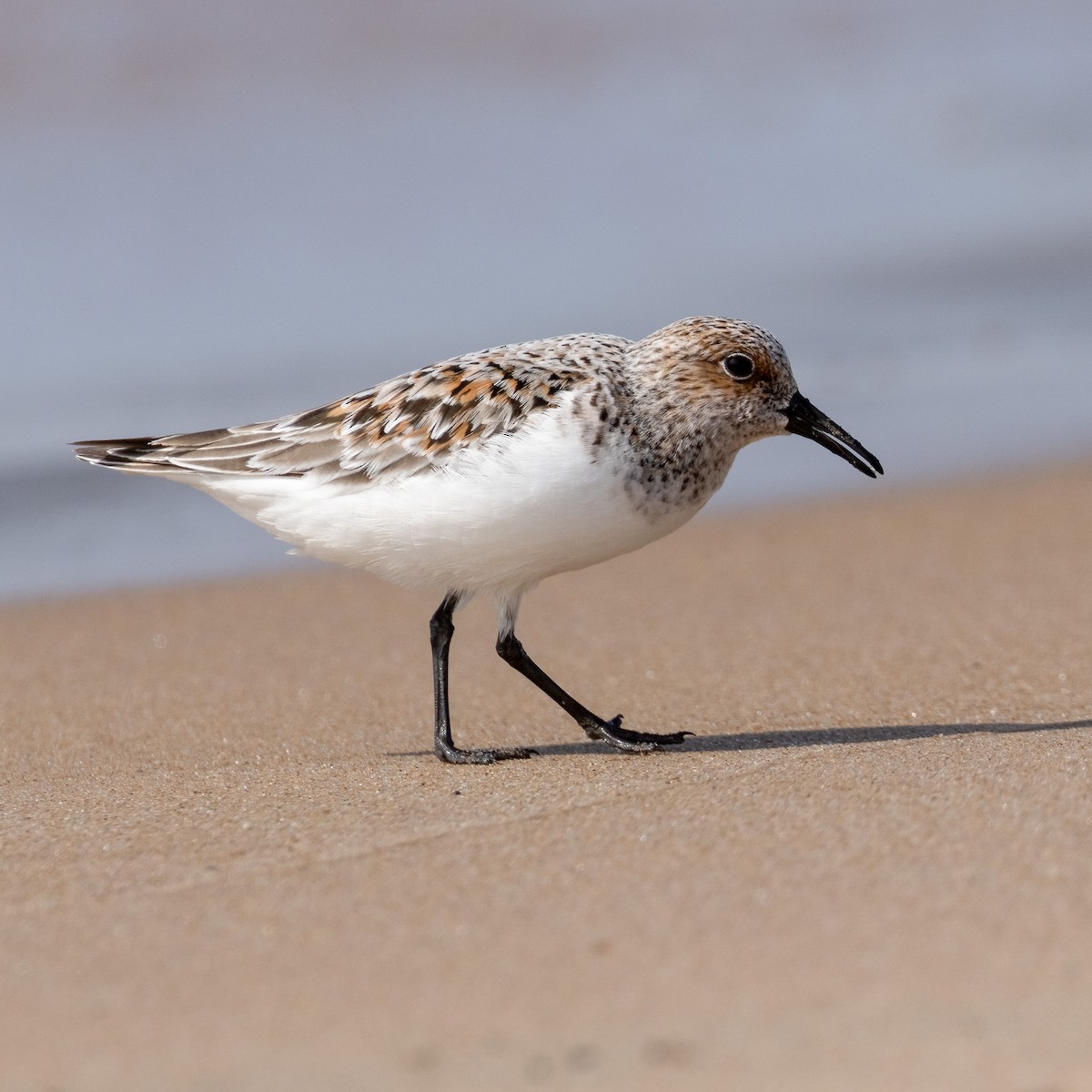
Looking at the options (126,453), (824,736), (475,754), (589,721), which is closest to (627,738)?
(589,721)

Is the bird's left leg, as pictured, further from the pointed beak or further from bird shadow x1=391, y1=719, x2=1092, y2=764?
the pointed beak

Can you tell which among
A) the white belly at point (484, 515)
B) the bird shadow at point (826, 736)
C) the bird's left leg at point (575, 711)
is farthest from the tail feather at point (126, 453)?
the bird shadow at point (826, 736)

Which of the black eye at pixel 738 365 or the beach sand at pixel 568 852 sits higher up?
the black eye at pixel 738 365

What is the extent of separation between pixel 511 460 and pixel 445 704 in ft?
3.07

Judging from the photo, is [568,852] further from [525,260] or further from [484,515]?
[525,260]

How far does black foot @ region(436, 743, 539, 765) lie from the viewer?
5.26 m

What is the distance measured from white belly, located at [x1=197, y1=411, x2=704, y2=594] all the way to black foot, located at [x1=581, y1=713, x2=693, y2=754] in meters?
0.51

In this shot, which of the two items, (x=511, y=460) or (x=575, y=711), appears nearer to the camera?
(x=511, y=460)

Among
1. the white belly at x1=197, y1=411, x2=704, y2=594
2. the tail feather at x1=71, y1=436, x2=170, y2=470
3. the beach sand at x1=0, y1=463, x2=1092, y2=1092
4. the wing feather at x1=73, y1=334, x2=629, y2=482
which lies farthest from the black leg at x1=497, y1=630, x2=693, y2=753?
the tail feather at x1=71, y1=436, x2=170, y2=470

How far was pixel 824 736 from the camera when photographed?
17.8 feet

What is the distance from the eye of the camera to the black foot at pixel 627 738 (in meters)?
5.40

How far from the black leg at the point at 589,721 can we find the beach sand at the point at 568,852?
0.51 feet

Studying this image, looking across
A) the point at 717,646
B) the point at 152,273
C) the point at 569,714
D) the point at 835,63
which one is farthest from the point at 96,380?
the point at 835,63

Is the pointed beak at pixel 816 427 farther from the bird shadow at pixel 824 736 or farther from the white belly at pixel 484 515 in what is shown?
the bird shadow at pixel 824 736
